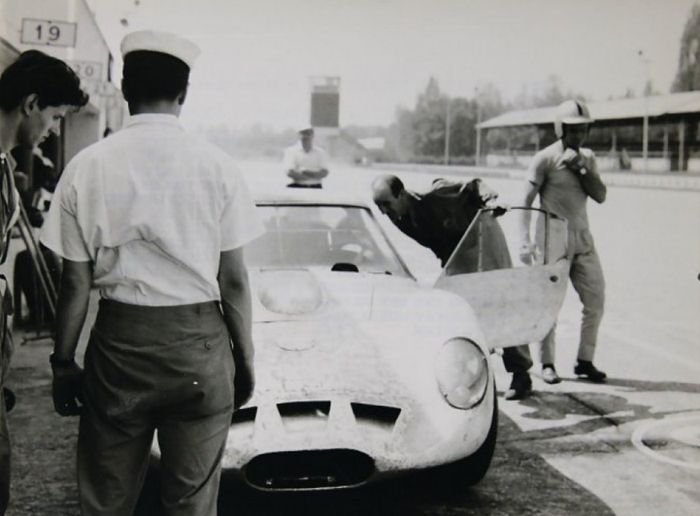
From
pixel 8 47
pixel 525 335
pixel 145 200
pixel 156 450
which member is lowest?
pixel 156 450

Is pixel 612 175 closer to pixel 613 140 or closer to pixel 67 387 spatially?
pixel 613 140

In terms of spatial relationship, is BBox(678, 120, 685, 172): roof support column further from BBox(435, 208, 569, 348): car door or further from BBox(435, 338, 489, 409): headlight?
BBox(435, 338, 489, 409): headlight

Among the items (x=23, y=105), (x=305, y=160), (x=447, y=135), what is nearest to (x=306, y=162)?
(x=305, y=160)

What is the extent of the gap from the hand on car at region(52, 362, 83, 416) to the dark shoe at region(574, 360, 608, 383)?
2981 mm

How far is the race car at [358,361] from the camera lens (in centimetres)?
216

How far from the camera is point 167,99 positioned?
1499 millimetres

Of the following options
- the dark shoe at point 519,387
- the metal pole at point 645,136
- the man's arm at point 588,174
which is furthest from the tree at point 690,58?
the dark shoe at point 519,387

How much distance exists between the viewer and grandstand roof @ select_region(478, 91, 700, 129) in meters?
3.78

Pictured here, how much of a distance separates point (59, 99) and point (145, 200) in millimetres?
485

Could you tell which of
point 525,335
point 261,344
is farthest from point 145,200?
point 525,335

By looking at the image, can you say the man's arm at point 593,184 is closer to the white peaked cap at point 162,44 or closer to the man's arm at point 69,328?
the white peaked cap at point 162,44

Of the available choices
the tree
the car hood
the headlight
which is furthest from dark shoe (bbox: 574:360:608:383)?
the headlight

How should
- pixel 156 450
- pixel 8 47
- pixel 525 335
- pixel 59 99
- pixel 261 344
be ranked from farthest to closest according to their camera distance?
pixel 8 47
pixel 525 335
pixel 261 344
pixel 156 450
pixel 59 99

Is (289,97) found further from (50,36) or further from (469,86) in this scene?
(50,36)
